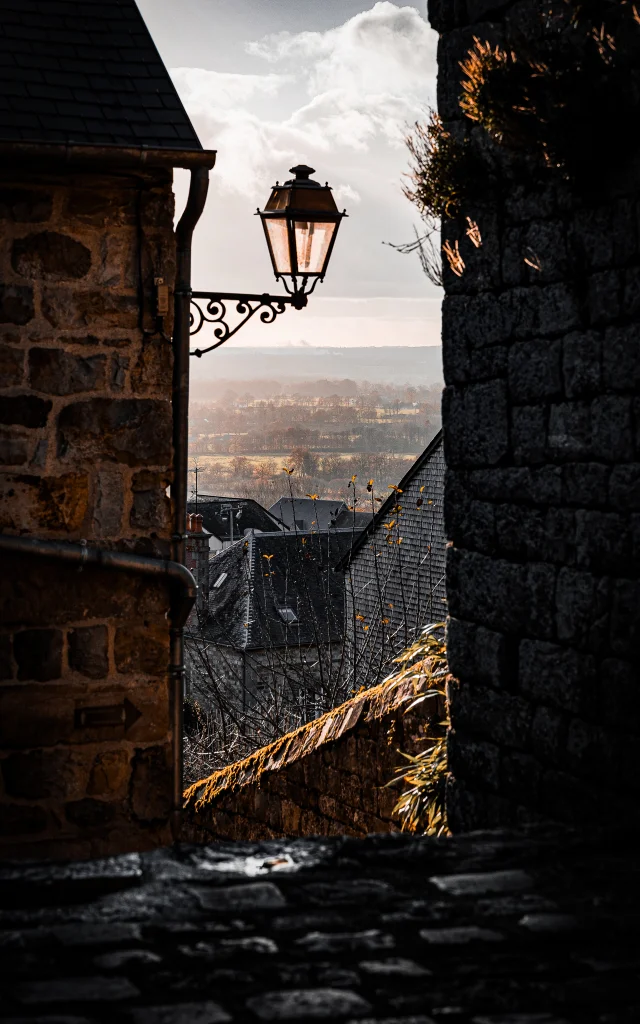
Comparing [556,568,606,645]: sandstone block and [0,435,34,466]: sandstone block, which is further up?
[0,435,34,466]: sandstone block

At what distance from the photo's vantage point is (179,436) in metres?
4.42

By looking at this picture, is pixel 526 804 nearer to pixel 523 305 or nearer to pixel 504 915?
pixel 504 915

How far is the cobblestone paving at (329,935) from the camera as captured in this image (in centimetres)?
176

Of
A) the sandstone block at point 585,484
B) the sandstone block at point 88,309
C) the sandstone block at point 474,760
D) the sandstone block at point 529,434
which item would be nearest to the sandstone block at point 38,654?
the sandstone block at point 88,309

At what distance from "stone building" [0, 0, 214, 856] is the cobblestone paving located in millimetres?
1897

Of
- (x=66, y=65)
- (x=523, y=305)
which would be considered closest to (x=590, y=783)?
(x=523, y=305)

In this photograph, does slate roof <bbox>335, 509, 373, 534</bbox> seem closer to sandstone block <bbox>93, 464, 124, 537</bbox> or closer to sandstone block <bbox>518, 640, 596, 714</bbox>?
sandstone block <bbox>93, 464, 124, 537</bbox>

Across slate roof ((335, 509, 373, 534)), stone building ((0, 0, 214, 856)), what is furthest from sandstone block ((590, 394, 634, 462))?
slate roof ((335, 509, 373, 534))

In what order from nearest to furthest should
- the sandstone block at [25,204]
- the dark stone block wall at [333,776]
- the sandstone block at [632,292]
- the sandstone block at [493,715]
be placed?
the sandstone block at [632,292]
the sandstone block at [493,715]
the sandstone block at [25,204]
the dark stone block wall at [333,776]

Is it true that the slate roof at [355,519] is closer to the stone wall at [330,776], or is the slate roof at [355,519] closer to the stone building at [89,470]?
the stone wall at [330,776]

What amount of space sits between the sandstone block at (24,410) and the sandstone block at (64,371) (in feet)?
0.17

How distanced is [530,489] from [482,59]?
1.22 metres

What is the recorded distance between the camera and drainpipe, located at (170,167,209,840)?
4387mm

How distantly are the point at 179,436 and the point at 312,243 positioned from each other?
44.0 inches
